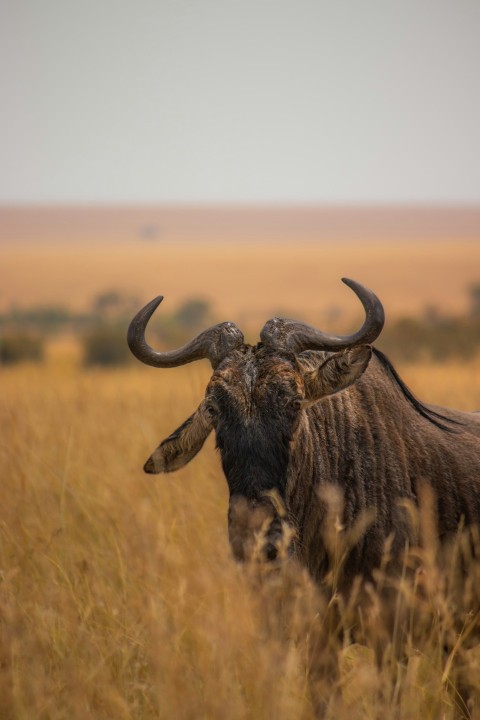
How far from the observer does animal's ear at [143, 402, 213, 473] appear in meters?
5.04

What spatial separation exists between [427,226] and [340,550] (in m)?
135

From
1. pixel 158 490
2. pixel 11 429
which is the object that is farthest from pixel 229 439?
pixel 11 429

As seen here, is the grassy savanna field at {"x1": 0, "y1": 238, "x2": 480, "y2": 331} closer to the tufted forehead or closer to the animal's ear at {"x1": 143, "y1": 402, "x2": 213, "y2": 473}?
the animal's ear at {"x1": 143, "y1": 402, "x2": 213, "y2": 473}

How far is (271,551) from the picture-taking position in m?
4.29

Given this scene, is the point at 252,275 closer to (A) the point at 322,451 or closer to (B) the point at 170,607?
(A) the point at 322,451

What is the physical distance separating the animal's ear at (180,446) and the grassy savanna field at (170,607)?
0.32 metres

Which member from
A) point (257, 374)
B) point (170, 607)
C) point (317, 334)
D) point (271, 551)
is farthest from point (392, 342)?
point (271, 551)

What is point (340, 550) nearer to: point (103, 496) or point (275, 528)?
point (275, 528)

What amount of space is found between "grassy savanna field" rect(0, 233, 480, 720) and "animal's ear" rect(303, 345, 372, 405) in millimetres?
670

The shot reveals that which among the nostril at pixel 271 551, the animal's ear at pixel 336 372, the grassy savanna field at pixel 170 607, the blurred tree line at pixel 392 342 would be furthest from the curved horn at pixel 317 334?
the blurred tree line at pixel 392 342

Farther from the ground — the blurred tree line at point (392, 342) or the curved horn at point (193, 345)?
the curved horn at point (193, 345)

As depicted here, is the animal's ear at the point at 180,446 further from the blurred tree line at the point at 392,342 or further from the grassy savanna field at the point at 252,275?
the grassy savanna field at the point at 252,275

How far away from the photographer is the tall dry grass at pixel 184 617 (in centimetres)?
359

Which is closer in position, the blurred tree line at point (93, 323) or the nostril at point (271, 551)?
the nostril at point (271, 551)
